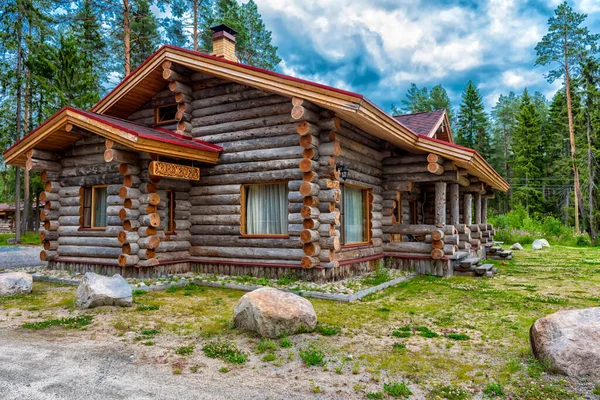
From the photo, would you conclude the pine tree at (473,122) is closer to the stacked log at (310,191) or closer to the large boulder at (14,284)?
the stacked log at (310,191)

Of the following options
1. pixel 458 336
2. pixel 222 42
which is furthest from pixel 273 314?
pixel 222 42

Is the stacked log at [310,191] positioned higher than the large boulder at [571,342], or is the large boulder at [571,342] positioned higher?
the stacked log at [310,191]

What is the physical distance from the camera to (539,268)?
1328cm

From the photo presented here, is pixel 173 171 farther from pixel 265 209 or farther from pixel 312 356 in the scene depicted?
pixel 312 356

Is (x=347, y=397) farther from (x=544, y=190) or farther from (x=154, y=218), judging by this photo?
(x=544, y=190)

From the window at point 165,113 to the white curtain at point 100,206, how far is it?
2.82 m

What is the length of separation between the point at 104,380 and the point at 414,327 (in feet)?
14.0


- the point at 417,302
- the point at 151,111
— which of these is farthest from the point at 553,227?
the point at 151,111

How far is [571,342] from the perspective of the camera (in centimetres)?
419

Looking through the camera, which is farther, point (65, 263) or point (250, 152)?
point (65, 263)

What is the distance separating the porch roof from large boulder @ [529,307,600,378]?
813cm

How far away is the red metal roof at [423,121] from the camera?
14.4m

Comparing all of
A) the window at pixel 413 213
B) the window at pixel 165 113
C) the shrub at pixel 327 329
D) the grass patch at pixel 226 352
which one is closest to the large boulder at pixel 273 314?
the shrub at pixel 327 329

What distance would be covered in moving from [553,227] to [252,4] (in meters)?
30.0
